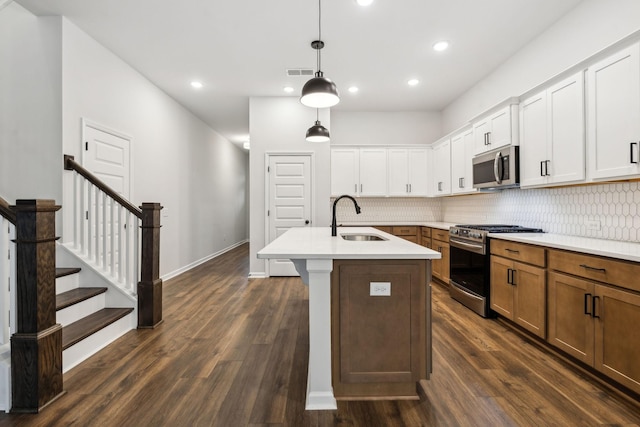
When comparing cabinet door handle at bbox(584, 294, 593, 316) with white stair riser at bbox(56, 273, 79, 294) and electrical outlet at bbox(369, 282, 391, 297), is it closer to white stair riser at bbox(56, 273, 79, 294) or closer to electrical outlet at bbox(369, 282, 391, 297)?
electrical outlet at bbox(369, 282, 391, 297)

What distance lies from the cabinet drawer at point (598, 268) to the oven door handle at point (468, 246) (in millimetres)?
935

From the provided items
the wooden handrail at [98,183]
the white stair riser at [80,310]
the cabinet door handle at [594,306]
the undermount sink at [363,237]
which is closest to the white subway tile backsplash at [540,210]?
the cabinet door handle at [594,306]

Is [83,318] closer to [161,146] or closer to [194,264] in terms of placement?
[161,146]

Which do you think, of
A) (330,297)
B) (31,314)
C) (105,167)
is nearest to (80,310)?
(31,314)

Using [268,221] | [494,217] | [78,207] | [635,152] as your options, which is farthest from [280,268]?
[635,152]

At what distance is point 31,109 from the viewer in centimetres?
320

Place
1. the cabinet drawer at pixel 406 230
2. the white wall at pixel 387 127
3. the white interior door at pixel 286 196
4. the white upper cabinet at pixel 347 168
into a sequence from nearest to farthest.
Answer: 1. the white interior door at pixel 286 196
2. the cabinet drawer at pixel 406 230
3. the white upper cabinet at pixel 347 168
4. the white wall at pixel 387 127

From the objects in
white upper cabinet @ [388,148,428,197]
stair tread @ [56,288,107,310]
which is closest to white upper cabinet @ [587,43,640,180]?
white upper cabinet @ [388,148,428,197]

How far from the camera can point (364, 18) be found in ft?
10.7

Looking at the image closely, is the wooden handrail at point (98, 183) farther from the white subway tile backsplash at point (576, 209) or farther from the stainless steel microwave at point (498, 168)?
the white subway tile backsplash at point (576, 209)

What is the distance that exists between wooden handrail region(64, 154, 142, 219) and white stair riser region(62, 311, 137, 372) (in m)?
0.99

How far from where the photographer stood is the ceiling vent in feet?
14.5

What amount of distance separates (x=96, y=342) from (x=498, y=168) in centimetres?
428

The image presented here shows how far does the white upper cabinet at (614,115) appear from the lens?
225 centimetres
